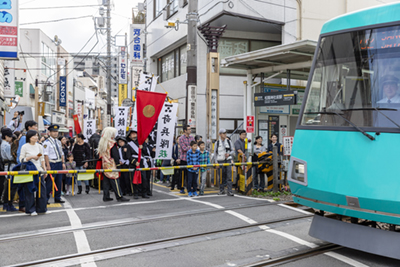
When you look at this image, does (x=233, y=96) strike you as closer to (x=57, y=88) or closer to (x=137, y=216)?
(x=137, y=216)

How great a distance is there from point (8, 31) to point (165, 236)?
32.7 ft

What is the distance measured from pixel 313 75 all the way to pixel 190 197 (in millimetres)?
6276

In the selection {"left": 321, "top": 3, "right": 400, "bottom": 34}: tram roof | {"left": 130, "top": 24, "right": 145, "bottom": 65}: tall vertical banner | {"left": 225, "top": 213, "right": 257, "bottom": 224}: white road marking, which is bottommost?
{"left": 225, "top": 213, "right": 257, "bottom": 224}: white road marking

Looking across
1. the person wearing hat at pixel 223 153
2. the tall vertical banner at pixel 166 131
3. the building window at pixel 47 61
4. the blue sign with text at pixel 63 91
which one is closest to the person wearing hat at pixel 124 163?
the tall vertical banner at pixel 166 131

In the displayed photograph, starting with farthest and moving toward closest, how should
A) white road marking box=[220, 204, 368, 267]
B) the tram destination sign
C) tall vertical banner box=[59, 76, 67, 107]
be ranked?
tall vertical banner box=[59, 76, 67, 107]
the tram destination sign
white road marking box=[220, 204, 368, 267]

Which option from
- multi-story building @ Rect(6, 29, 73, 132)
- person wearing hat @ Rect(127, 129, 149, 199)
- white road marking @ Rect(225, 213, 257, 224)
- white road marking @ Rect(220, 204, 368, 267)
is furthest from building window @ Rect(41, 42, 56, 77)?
white road marking @ Rect(220, 204, 368, 267)

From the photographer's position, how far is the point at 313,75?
19.1ft

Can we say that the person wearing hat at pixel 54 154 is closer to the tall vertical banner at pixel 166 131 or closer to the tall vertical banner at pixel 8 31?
the tall vertical banner at pixel 166 131

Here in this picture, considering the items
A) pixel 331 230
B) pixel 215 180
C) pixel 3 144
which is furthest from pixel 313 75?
pixel 215 180

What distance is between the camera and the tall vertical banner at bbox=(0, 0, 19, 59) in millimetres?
12859

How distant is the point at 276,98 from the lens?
14.5 metres

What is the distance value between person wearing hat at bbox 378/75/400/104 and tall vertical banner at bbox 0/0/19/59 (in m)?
11.8

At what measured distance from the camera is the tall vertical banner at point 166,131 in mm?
11719

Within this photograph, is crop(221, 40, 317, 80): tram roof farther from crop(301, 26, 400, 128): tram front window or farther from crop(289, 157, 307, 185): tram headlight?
crop(289, 157, 307, 185): tram headlight
